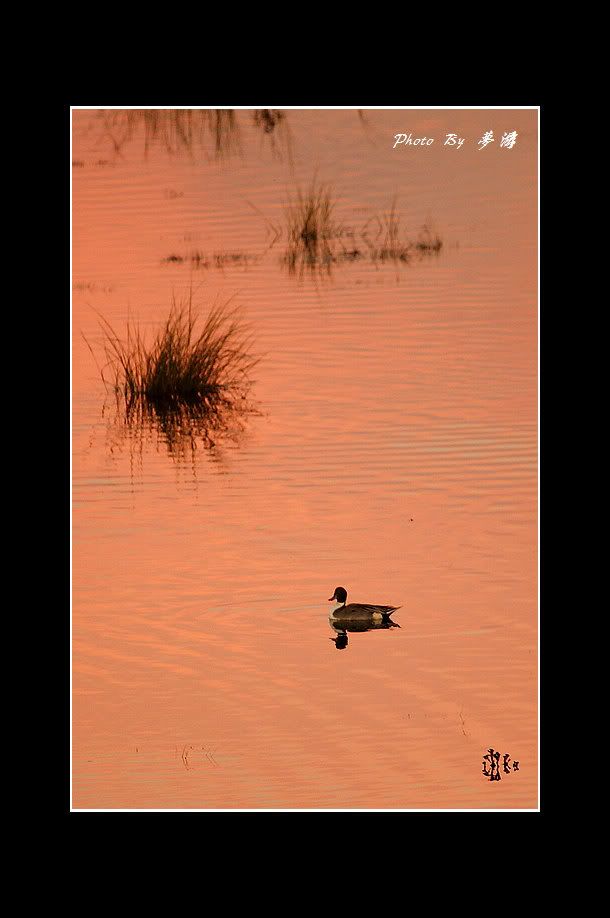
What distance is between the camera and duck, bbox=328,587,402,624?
401 cm

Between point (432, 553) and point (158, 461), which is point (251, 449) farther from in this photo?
point (432, 553)

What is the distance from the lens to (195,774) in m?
3.96

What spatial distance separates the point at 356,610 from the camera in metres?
4.02

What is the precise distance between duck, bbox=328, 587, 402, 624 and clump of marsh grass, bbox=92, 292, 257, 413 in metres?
0.67

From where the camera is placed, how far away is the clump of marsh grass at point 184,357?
4.20 m

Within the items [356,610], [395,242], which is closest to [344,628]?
[356,610]

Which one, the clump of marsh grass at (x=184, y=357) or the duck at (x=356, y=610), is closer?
the duck at (x=356, y=610)

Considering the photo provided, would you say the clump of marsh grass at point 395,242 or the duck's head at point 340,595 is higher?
the clump of marsh grass at point 395,242

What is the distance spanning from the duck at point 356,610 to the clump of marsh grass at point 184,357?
0.67 m

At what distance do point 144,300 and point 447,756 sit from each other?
61.3 inches

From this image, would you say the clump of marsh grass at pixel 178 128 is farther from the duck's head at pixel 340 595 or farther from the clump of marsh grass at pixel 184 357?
the duck's head at pixel 340 595

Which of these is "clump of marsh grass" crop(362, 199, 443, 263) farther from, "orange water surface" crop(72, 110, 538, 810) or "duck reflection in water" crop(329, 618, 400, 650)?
"duck reflection in water" crop(329, 618, 400, 650)
